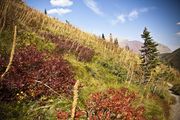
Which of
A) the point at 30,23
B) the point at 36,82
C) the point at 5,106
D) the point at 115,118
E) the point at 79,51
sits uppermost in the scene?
the point at 30,23

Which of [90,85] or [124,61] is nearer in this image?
[90,85]

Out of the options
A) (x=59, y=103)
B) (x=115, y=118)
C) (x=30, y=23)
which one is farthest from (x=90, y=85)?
(x=30, y=23)

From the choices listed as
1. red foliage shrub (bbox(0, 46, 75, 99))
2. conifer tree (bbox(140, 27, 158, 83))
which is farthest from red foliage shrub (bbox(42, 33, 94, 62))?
conifer tree (bbox(140, 27, 158, 83))

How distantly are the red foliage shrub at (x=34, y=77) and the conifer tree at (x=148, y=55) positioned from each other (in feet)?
48.9

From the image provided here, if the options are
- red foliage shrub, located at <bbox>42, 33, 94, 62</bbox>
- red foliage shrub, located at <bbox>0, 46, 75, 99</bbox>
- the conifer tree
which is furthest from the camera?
the conifer tree

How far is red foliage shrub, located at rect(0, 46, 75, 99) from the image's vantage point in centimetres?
757

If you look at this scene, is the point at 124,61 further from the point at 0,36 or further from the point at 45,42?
the point at 0,36

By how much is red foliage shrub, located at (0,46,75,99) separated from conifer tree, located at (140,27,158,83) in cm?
1491

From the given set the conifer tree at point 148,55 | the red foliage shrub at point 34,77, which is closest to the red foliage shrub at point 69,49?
the red foliage shrub at point 34,77

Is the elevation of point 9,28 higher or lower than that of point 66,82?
higher

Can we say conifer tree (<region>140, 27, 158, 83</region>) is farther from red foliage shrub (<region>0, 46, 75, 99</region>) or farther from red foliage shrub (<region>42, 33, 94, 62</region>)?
red foliage shrub (<region>0, 46, 75, 99</region>)

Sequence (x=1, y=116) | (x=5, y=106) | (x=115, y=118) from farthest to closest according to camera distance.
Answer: (x=115, y=118), (x=5, y=106), (x=1, y=116)

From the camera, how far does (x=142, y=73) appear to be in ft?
78.8

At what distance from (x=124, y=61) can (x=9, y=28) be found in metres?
14.6
